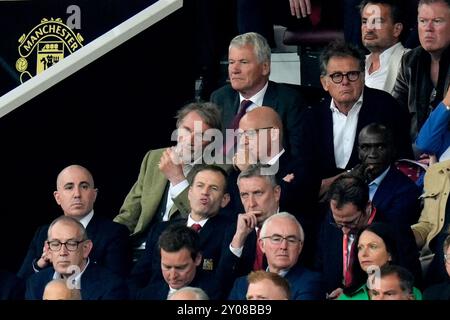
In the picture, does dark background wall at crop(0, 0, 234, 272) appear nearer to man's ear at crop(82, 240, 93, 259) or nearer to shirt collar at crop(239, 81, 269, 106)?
shirt collar at crop(239, 81, 269, 106)

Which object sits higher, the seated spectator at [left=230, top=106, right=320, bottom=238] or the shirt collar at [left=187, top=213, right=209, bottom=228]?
the seated spectator at [left=230, top=106, right=320, bottom=238]

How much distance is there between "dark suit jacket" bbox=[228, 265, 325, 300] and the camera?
12867mm

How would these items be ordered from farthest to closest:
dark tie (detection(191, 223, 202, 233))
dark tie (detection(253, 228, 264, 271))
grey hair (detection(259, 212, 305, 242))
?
dark tie (detection(191, 223, 202, 233)) → dark tie (detection(253, 228, 264, 271)) → grey hair (detection(259, 212, 305, 242))

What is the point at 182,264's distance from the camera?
13.3 meters

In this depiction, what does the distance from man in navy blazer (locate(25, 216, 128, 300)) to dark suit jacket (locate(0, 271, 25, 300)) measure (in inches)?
3.1

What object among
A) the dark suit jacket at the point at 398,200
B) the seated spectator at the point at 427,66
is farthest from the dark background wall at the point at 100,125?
the dark suit jacket at the point at 398,200

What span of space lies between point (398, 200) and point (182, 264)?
4.43ft

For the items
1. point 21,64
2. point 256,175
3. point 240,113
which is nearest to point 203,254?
point 256,175

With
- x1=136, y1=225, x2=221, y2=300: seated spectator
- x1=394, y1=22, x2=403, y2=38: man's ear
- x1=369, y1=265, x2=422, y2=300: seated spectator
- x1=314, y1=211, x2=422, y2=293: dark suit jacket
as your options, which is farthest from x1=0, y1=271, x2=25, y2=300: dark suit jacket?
x1=394, y1=22, x2=403, y2=38: man's ear

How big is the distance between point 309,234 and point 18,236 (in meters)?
2.16

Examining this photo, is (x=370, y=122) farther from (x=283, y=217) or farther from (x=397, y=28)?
(x=283, y=217)

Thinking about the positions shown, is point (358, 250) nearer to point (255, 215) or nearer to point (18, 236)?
point (255, 215)

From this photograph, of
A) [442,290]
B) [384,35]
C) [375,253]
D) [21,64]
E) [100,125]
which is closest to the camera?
[442,290]

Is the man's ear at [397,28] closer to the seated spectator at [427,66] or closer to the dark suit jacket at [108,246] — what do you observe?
the seated spectator at [427,66]
